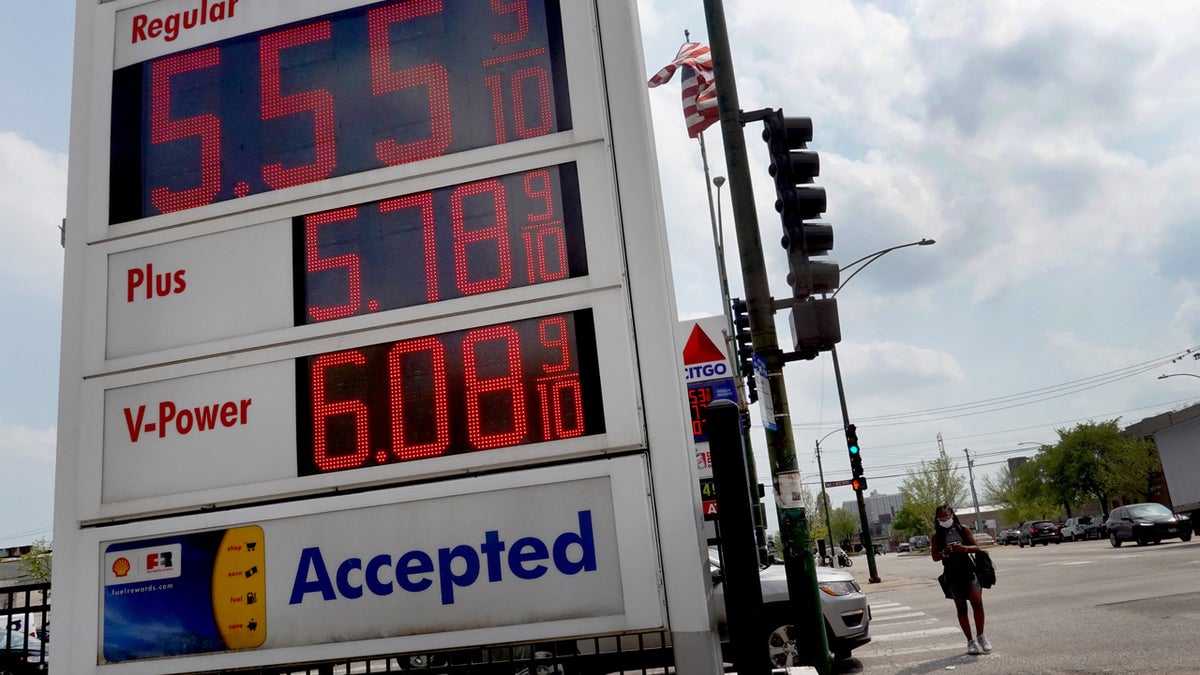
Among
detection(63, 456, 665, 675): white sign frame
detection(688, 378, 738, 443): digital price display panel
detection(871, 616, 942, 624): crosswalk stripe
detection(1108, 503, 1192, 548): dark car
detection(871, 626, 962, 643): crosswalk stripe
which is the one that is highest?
detection(688, 378, 738, 443): digital price display panel

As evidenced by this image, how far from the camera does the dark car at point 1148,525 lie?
1262 inches

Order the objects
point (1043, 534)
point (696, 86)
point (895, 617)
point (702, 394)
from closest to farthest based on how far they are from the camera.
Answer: point (702, 394) < point (895, 617) < point (696, 86) < point (1043, 534)

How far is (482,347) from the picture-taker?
3.96 meters

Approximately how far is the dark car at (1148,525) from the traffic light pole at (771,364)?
30.7 m

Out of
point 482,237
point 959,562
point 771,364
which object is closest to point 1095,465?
point 959,562

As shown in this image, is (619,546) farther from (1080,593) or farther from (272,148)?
(1080,593)

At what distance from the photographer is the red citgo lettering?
4.34 m

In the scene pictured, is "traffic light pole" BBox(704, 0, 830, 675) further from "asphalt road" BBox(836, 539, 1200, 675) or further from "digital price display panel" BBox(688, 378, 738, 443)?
"digital price display panel" BBox(688, 378, 738, 443)

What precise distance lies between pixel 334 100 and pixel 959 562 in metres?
9.19

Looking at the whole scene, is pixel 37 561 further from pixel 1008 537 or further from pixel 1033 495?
pixel 1033 495

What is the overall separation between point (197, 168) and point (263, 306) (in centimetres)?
91

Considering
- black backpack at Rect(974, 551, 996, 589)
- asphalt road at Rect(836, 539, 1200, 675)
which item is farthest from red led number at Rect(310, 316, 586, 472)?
black backpack at Rect(974, 551, 996, 589)

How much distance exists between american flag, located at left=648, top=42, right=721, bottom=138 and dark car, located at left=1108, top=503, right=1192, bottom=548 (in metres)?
25.5

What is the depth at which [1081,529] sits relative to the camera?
175ft
